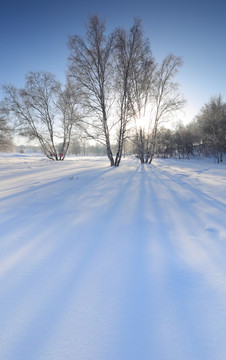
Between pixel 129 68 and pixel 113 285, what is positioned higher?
pixel 129 68

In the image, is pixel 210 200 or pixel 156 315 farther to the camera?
pixel 210 200

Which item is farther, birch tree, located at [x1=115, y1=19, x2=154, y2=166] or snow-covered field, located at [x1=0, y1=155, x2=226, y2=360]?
birch tree, located at [x1=115, y1=19, x2=154, y2=166]

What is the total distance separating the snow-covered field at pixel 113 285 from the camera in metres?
1.01

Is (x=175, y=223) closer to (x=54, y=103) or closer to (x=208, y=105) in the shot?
(x=54, y=103)

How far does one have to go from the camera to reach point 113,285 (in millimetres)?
1445

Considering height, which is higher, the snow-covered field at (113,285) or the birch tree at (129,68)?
the birch tree at (129,68)

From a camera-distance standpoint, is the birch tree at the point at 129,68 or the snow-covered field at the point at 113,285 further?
the birch tree at the point at 129,68

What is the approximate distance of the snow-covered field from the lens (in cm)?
101

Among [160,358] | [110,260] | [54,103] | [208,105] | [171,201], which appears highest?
[208,105]

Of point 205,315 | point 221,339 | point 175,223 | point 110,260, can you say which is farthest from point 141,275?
point 175,223

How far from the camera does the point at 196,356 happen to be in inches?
37.5

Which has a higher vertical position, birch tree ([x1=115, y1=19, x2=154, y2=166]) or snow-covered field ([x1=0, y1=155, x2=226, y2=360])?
birch tree ([x1=115, y1=19, x2=154, y2=166])

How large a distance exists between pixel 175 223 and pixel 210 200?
1.55 meters

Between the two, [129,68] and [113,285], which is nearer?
[113,285]
